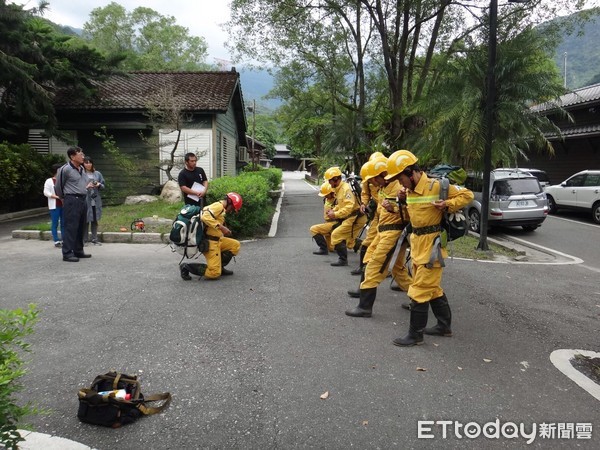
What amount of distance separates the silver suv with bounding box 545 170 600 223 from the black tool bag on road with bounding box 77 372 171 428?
15947mm

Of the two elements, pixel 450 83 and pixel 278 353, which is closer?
pixel 278 353

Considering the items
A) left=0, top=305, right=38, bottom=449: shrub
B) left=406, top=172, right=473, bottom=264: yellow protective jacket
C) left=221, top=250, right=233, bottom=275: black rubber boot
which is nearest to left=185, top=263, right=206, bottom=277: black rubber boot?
left=221, top=250, right=233, bottom=275: black rubber boot

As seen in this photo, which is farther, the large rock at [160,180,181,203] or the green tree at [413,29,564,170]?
the large rock at [160,180,181,203]

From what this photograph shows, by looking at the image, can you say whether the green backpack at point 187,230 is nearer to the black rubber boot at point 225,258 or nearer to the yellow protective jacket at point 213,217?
the yellow protective jacket at point 213,217

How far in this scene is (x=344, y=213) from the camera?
277 inches

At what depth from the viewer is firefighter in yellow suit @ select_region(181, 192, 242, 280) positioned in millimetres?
5941

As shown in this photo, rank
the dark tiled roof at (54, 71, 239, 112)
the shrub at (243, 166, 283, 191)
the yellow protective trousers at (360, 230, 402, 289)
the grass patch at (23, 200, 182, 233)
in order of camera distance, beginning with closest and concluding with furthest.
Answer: the yellow protective trousers at (360, 230, 402, 289) → the grass patch at (23, 200, 182, 233) → the dark tiled roof at (54, 71, 239, 112) → the shrub at (243, 166, 283, 191)

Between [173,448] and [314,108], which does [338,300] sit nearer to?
[173,448]

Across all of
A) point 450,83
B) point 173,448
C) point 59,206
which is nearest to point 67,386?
point 173,448

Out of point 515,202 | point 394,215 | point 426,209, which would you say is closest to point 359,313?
point 394,215

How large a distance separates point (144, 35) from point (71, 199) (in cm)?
4266

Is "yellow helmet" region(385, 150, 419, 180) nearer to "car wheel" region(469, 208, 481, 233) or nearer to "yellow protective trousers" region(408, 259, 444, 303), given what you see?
"yellow protective trousers" region(408, 259, 444, 303)

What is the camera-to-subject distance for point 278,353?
12.8 ft

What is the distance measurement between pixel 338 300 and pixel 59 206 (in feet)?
19.0
